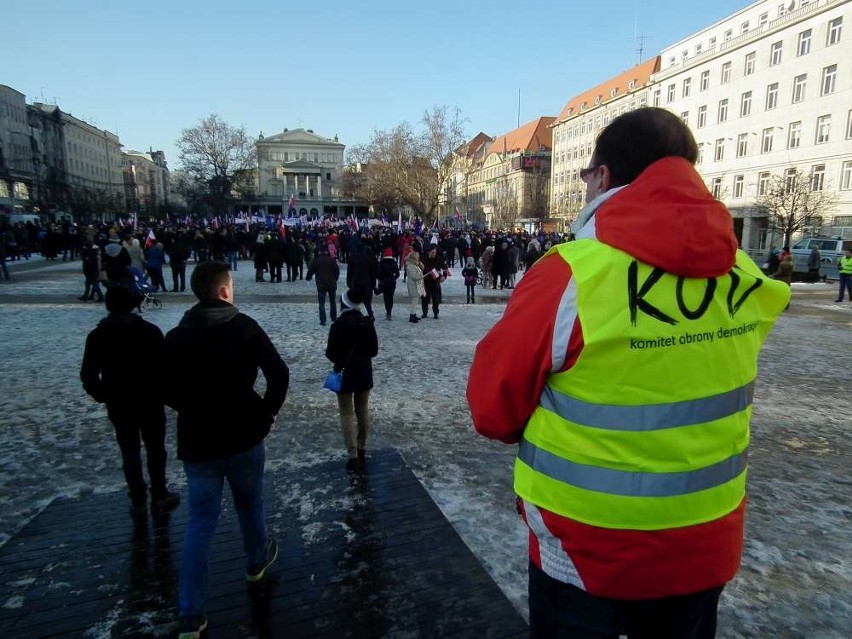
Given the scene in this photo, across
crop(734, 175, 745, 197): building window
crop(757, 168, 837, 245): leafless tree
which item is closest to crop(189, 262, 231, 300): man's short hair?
crop(757, 168, 837, 245): leafless tree

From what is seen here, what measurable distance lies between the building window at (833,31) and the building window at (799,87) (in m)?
2.26

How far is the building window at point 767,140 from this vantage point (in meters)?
39.5

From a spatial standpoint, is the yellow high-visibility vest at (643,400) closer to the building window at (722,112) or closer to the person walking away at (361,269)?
the person walking away at (361,269)

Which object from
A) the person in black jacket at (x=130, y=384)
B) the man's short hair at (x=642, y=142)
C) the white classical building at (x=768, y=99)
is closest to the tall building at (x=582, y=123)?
the white classical building at (x=768, y=99)

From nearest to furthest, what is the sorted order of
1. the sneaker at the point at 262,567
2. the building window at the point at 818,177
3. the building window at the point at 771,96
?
the sneaker at the point at 262,567 → the building window at the point at 818,177 → the building window at the point at 771,96

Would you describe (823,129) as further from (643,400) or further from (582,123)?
(643,400)

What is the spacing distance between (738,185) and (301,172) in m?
92.1

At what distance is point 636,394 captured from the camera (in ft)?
4.20

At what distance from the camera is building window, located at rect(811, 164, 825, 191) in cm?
3491

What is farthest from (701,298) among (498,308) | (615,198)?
(498,308)

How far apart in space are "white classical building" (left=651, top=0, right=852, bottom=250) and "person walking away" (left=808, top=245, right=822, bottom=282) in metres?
13.4

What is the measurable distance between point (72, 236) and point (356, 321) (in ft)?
99.8

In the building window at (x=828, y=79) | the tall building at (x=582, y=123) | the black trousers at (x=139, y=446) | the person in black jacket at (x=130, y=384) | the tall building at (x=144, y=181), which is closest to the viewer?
the person in black jacket at (x=130, y=384)

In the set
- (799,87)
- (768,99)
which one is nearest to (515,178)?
(768,99)
